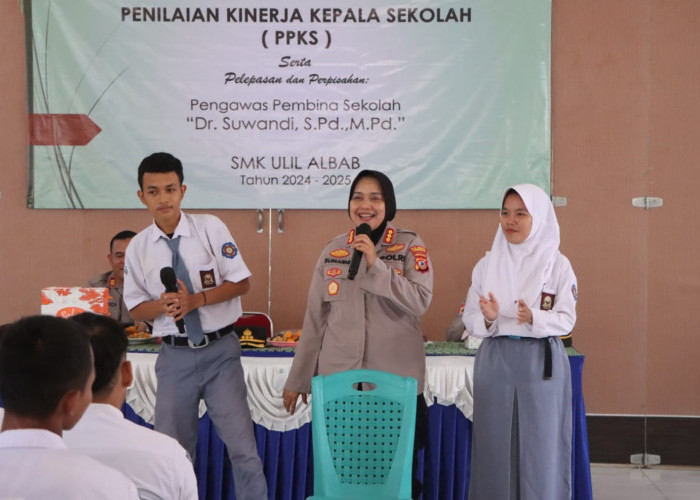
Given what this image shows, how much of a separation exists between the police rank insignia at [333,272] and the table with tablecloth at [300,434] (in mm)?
715

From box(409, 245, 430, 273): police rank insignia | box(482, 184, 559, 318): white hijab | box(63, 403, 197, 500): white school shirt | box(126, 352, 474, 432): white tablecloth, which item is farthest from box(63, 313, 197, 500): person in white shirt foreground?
box(126, 352, 474, 432): white tablecloth

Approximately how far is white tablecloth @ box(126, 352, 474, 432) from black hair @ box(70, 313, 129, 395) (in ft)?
5.65

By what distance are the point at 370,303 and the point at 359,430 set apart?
1.43ft

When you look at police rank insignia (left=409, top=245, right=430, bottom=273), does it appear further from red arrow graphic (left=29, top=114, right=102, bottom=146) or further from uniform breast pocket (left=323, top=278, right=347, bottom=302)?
red arrow graphic (left=29, top=114, right=102, bottom=146)

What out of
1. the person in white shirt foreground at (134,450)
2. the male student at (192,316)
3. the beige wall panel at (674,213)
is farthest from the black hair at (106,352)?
the beige wall panel at (674,213)

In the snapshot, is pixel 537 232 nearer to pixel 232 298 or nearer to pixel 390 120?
pixel 232 298

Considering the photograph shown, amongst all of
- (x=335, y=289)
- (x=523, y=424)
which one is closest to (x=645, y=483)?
(x=523, y=424)

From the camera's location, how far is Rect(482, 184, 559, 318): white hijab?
297 cm

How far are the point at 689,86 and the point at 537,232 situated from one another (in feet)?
7.85

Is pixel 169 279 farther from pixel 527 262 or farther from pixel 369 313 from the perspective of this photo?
pixel 527 262

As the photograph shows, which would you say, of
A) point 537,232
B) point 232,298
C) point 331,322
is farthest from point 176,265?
point 537,232

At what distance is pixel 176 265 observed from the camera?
10.1 feet

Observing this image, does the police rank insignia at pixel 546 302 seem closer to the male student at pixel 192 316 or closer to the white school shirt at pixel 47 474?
the male student at pixel 192 316

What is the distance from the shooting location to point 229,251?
3105 mm
